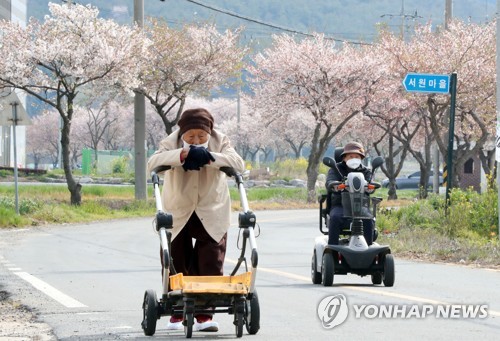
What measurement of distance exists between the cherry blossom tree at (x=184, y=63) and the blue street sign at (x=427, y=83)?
2208cm

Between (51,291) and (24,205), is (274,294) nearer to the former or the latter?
(51,291)

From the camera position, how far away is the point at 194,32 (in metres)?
47.3

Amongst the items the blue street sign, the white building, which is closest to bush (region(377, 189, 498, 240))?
the blue street sign

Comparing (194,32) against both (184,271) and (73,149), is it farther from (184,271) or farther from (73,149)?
(73,149)

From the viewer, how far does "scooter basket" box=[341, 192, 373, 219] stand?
12.3 meters

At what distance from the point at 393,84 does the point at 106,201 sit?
563 inches

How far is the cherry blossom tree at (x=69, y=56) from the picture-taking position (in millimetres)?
37906

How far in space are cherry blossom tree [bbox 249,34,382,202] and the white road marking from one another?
1447 inches

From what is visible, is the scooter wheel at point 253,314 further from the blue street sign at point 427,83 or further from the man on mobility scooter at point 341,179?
the blue street sign at point 427,83

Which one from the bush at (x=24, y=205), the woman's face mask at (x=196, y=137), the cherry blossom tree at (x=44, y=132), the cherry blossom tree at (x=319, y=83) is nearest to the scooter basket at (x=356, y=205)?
the woman's face mask at (x=196, y=137)

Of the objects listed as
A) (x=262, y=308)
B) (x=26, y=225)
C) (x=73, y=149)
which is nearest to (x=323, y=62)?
(x=26, y=225)

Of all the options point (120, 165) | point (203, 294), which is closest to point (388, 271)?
point (203, 294)

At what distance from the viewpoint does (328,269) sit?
12562 millimetres

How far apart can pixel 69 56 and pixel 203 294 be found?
30920 mm
